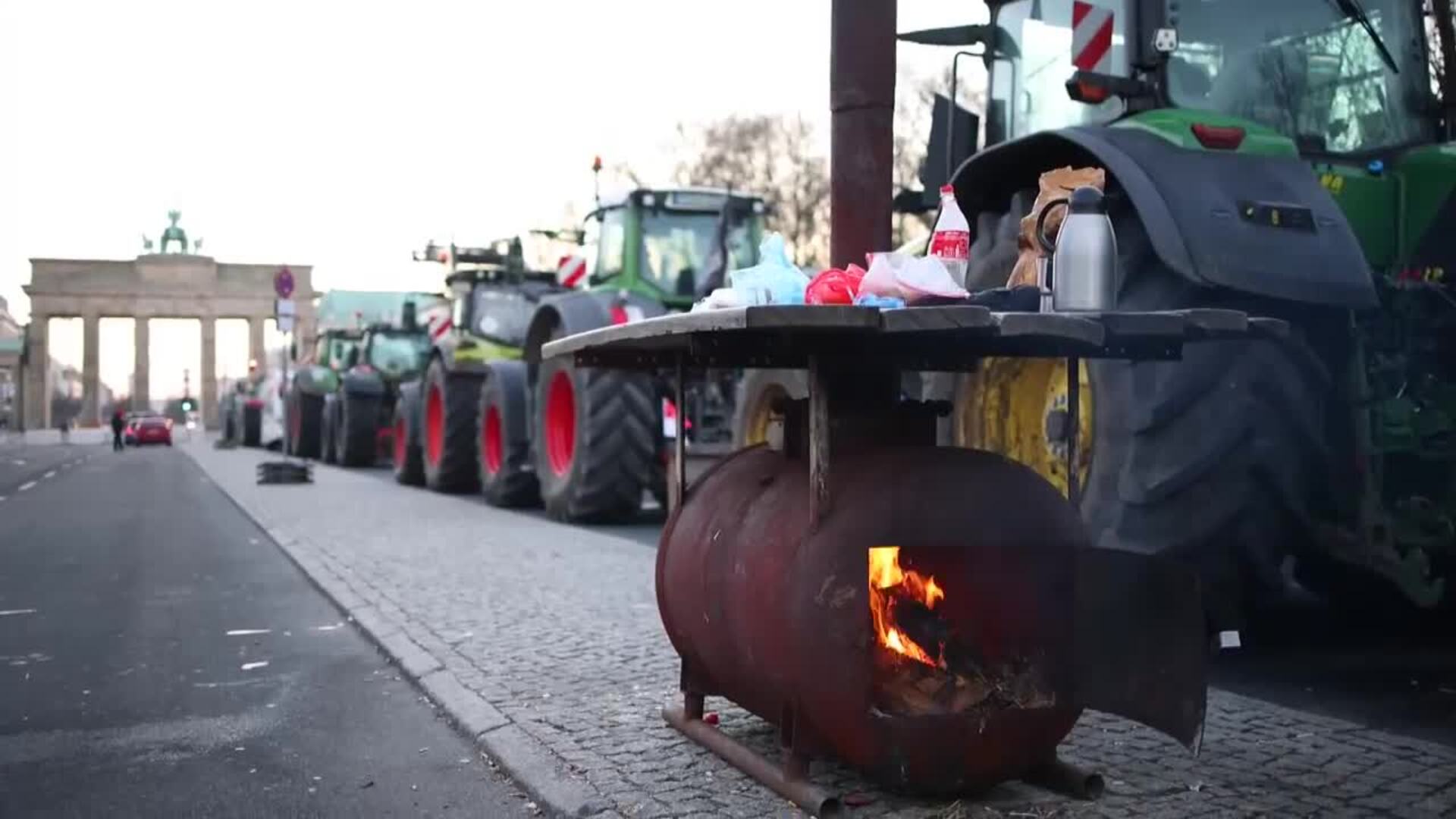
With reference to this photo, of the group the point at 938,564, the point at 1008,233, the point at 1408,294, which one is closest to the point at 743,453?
the point at 938,564

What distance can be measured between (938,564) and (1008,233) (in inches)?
92.5

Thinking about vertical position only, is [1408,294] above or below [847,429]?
above

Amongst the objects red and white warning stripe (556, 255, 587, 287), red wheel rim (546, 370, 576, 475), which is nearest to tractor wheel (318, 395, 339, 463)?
red and white warning stripe (556, 255, 587, 287)

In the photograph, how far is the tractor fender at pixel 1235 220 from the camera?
4.98 metres

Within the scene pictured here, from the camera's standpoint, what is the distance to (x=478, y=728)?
544 cm

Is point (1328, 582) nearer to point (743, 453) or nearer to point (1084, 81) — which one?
point (1084, 81)

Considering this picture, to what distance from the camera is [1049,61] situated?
684 cm

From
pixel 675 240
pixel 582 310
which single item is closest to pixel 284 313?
pixel 675 240

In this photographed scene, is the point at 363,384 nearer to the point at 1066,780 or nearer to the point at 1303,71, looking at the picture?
the point at 1303,71

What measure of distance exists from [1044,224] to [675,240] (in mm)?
10065

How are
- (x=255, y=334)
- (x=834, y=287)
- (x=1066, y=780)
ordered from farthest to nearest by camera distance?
(x=255, y=334) → (x=1066, y=780) → (x=834, y=287)

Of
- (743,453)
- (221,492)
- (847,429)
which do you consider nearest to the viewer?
(847,429)

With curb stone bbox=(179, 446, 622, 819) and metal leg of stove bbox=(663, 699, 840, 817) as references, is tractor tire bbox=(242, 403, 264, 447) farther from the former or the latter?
metal leg of stove bbox=(663, 699, 840, 817)

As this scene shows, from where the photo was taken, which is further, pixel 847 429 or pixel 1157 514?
pixel 1157 514
